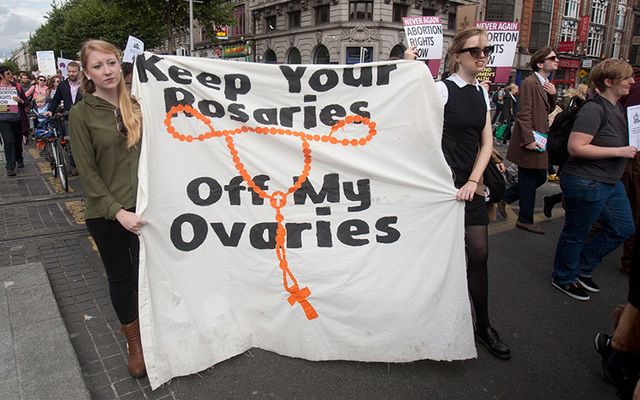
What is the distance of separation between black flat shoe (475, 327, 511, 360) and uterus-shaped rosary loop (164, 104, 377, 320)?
1.21 m

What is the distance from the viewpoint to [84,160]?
251cm

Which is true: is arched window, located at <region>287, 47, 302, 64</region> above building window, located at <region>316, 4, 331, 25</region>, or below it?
below

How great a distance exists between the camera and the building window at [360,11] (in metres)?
35.2

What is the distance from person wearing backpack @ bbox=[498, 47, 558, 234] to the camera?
5465mm

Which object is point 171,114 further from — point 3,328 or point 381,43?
point 381,43

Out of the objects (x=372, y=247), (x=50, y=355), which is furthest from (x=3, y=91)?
(x=372, y=247)

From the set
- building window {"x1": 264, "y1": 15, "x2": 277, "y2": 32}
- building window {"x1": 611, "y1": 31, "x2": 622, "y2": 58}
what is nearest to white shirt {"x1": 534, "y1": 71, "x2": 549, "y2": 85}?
building window {"x1": 264, "y1": 15, "x2": 277, "y2": 32}

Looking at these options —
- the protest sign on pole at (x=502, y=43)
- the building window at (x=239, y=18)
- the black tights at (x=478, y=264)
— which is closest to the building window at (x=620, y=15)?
the building window at (x=239, y=18)

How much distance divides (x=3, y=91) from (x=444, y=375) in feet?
29.3

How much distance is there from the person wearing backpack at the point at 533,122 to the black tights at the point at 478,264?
2.91 m

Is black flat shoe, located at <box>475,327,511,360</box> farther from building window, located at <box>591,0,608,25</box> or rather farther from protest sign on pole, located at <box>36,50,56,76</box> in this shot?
building window, located at <box>591,0,608,25</box>

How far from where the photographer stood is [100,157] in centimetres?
258

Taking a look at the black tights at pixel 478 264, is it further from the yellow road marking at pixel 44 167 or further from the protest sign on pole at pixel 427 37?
the yellow road marking at pixel 44 167

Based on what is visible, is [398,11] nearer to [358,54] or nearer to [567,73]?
[358,54]
